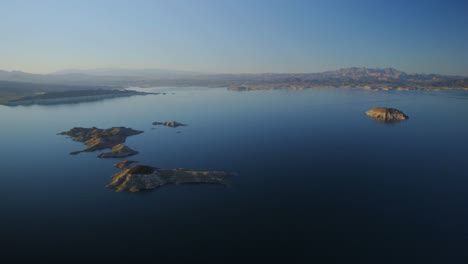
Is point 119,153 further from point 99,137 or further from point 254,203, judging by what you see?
point 254,203

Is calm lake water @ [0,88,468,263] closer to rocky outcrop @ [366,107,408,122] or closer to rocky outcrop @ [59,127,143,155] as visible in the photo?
rocky outcrop @ [59,127,143,155]

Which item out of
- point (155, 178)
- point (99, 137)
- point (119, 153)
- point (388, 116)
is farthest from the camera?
point (388, 116)

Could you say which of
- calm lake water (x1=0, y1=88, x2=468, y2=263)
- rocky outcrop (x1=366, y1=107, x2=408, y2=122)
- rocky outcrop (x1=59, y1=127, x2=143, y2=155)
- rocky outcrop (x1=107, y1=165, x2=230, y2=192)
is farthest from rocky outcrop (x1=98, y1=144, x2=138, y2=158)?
rocky outcrop (x1=366, y1=107, x2=408, y2=122)

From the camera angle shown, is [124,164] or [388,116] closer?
[124,164]

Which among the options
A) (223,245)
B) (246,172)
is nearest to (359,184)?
(246,172)

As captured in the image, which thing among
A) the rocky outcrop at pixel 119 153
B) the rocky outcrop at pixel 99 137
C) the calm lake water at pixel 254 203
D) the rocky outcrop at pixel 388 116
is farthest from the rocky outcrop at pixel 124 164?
the rocky outcrop at pixel 388 116

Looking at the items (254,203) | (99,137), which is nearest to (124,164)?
(99,137)

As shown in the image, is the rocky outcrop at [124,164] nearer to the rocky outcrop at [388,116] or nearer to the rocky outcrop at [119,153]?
the rocky outcrop at [119,153]
